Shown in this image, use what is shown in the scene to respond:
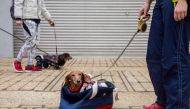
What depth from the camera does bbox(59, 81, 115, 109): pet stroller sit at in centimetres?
448

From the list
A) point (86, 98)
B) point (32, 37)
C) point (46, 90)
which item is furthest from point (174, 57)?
point (32, 37)

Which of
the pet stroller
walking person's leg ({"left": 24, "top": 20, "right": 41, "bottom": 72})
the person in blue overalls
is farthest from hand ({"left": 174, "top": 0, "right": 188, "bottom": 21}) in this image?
walking person's leg ({"left": 24, "top": 20, "right": 41, "bottom": 72})

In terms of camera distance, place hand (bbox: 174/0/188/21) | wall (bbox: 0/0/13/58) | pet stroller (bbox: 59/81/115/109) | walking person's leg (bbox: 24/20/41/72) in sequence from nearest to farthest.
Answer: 1. hand (bbox: 174/0/188/21)
2. pet stroller (bbox: 59/81/115/109)
3. walking person's leg (bbox: 24/20/41/72)
4. wall (bbox: 0/0/13/58)

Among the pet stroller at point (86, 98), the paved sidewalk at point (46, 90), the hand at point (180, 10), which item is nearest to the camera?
the hand at point (180, 10)

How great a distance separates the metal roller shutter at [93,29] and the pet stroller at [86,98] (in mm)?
9278

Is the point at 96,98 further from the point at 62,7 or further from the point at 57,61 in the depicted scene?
the point at 62,7

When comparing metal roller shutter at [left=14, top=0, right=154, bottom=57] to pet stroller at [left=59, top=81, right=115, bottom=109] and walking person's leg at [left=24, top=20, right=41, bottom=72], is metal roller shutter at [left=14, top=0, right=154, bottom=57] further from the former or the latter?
pet stroller at [left=59, top=81, right=115, bottom=109]

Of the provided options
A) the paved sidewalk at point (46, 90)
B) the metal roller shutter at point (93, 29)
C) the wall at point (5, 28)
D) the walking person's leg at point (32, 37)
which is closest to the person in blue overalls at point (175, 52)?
the paved sidewalk at point (46, 90)

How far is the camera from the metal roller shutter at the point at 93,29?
45.3 feet

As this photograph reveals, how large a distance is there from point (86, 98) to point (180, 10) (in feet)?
4.32

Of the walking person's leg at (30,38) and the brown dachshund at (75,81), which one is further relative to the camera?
the walking person's leg at (30,38)

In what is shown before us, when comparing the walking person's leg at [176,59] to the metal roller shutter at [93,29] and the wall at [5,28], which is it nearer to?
the metal roller shutter at [93,29]

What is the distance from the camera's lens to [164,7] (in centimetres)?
404

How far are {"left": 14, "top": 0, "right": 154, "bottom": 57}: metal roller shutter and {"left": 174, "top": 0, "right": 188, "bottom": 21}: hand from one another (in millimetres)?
9990
